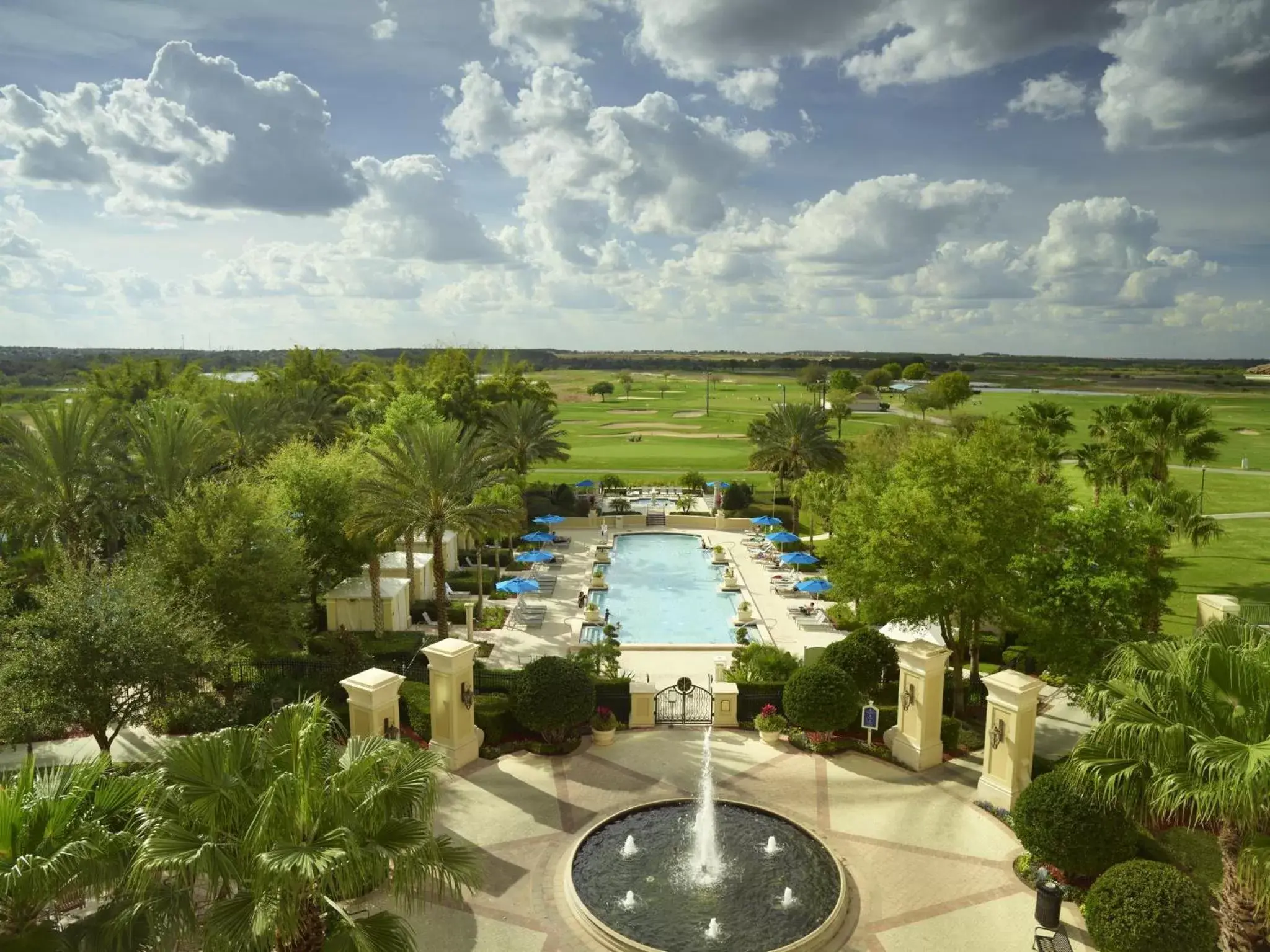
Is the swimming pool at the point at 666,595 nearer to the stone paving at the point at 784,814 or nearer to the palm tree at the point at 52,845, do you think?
the stone paving at the point at 784,814

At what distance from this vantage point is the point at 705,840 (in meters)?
15.0

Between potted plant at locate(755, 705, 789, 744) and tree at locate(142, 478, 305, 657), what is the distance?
12.2m

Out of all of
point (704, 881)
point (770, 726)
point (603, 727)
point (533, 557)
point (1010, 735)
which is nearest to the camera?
point (704, 881)

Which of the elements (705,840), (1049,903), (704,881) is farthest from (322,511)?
(1049,903)

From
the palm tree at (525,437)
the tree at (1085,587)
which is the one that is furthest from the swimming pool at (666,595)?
the tree at (1085,587)

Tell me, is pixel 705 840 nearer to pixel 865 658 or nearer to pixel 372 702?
pixel 372 702

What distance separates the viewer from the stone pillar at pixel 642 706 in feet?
65.2

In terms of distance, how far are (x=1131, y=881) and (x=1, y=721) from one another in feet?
60.9

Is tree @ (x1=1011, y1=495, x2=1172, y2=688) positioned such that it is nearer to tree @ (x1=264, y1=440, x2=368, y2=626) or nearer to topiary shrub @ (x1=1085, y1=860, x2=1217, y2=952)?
topiary shrub @ (x1=1085, y1=860, x2=1217, y2=952)

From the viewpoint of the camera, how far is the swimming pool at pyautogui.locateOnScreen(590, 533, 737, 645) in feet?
99.7

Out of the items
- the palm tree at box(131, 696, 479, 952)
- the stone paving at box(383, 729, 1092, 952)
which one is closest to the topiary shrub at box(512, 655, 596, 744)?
the stone paving at box(383, 729, 1092, 952)

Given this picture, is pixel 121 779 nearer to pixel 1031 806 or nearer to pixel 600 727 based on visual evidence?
pixel 600 727

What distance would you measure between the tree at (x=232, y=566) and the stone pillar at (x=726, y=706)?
36.5ft

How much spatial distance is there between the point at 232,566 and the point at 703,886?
1367cm
